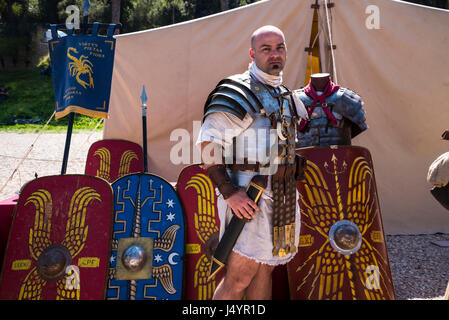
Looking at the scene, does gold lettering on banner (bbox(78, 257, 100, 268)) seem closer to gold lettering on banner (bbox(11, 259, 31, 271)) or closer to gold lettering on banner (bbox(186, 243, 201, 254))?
gold lettering on banner (bbox(11, 259, 31, 271))

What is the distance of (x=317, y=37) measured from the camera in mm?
3791

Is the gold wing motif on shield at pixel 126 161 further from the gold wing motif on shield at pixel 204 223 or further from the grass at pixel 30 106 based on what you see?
the grass at pixel 30 106

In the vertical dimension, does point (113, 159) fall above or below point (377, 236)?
above

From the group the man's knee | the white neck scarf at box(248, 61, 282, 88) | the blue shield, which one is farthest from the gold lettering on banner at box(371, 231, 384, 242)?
the blue shield

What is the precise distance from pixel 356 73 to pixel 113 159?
2.62 meters

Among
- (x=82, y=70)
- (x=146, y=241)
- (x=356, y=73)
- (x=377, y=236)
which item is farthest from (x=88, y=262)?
(x=356, y=73)

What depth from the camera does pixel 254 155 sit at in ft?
5.32

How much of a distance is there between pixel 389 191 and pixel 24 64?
24.8m

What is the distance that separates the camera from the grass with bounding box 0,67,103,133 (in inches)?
490

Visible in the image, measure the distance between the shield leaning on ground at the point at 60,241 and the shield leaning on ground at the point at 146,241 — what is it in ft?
0.28

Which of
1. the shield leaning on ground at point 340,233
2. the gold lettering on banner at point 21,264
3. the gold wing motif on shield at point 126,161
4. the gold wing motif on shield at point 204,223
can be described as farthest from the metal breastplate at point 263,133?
the gold wing motif on shield at point 126,161

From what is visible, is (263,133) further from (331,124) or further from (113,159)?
(113,159)
